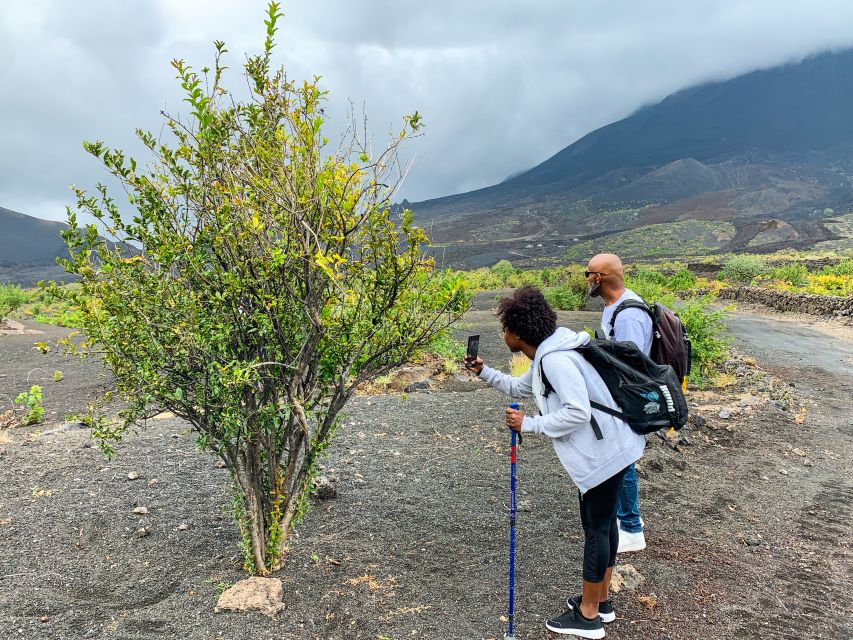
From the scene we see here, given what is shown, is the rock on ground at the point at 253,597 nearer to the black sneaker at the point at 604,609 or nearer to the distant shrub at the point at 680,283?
the black sneaker at the point at 604,609

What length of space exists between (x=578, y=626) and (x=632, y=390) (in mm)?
1277

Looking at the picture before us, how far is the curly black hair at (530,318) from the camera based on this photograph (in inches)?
116

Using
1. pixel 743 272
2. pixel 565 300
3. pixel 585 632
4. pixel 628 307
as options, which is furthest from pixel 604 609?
pixel 743 272

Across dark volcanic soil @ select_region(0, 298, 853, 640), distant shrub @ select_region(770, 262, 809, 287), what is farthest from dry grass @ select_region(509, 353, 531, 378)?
distant shrub @ select_region(770, 262, 809, 287)

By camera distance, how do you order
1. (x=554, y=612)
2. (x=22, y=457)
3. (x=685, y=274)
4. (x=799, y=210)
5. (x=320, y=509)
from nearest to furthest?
(x=554, y=612) → (x=320, y=509) → (x=22, y=457) → (x=685, y=274) → (x=799, y=210)

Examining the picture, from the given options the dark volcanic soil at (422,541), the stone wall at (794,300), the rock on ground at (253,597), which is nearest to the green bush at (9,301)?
the dark volcanic soil at (422,541)

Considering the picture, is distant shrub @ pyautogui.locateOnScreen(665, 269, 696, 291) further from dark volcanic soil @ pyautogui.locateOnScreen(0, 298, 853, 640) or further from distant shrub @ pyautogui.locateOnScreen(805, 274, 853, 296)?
dark volcanic soil @ pyautogui.locateOnScreen(0, 298, 853, 640)

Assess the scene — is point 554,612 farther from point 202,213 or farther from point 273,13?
point 273,13

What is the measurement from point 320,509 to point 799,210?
161m

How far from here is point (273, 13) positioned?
2.80 m

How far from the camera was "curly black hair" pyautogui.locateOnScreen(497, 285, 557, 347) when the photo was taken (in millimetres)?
2945

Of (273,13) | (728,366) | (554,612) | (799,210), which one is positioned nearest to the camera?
(273,13)

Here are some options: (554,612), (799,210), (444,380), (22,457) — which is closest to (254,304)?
(554,612)

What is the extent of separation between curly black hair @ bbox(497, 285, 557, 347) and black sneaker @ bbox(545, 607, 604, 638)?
1.46 metres
